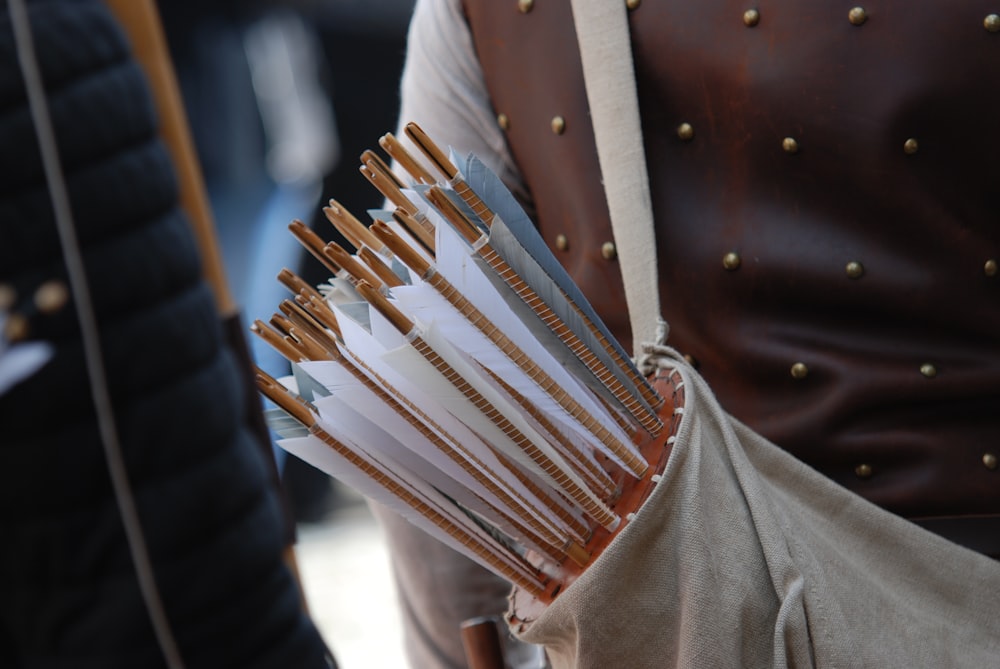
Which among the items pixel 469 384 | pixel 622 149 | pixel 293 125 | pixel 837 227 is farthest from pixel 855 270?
pixel 293 125

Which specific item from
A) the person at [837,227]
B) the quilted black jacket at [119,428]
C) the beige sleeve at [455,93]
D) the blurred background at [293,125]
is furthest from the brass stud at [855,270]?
the blurred background at [293,125]

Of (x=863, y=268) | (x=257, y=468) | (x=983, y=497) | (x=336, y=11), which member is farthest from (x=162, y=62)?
(x=336, y=11)

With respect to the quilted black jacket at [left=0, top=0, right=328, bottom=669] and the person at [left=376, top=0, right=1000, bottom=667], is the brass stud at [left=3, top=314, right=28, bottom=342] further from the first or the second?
the person at [left=376, top=0, right=1000, bottom=667]

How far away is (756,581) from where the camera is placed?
0.76 m

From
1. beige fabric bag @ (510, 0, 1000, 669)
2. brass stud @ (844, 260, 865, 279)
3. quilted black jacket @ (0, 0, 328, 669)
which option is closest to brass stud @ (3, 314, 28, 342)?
quilted black jacket @ (0, 0, 328, 669)

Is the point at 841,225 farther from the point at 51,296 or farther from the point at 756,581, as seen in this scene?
the point at 51,296

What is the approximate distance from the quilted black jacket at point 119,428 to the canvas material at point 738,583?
23cm

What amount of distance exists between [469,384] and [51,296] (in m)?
0.30

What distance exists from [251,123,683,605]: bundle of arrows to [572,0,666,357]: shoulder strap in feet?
0.27

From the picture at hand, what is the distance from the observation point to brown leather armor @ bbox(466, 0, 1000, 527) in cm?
86

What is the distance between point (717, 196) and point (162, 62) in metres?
0.51

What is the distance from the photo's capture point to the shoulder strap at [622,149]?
895 millimetres

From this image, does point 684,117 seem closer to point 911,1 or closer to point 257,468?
point 911,1

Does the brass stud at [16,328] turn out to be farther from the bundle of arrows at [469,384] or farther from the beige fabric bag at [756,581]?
the beige fabric bag at [756,581]
